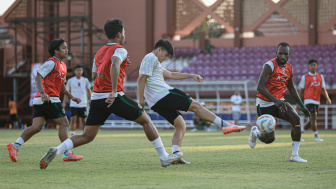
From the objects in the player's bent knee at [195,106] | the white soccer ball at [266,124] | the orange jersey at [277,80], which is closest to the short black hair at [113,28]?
the player's bent knee at [195,106]

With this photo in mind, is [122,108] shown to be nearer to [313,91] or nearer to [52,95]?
[52,95]

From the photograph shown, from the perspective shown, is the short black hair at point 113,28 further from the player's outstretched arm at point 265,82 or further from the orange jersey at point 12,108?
the orange jersey at point 12,108

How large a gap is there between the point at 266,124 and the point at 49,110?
3630 mm

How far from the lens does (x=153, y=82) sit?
29.2 feet

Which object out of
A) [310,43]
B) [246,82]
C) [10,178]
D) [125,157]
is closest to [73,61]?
[246,82]

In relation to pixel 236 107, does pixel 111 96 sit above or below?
above

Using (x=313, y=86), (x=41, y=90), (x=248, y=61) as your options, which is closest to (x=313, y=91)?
(x=313, y=86)

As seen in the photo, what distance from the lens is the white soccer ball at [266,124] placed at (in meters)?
9.19

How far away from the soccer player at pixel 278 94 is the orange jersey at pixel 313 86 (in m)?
6.93

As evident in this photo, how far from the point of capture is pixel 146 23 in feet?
128

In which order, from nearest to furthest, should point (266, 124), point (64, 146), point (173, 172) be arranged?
point (173, 172)
point (64, 146)
point (266, 124)

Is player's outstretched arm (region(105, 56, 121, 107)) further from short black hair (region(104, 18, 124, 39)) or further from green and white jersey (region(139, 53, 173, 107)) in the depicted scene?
green and white jersey (region(139, 53, 173, 107))

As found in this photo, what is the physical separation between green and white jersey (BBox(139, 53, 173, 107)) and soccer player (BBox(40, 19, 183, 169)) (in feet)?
2.42

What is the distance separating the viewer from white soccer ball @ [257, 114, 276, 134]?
362 inches
